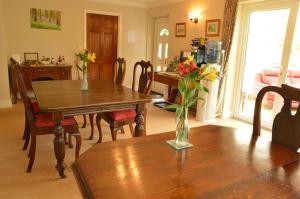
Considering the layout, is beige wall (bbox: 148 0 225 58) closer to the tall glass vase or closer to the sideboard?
the sideboard

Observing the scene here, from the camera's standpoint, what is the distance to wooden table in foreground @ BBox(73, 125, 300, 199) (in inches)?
37.0

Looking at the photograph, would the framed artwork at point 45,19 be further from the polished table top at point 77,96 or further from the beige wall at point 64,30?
the polished table top at point 77,96

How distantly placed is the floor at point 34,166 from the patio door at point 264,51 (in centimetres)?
55

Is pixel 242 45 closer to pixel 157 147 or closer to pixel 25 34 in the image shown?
pixel 157 147

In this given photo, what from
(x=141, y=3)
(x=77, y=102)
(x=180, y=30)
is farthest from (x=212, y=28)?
(x=77, y=102)

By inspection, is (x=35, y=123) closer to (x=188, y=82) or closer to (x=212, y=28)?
(x=188, y=82)

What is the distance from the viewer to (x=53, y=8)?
17.4ft

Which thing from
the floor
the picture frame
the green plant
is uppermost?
the green plant

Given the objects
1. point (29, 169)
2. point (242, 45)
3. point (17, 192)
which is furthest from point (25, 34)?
point (242, 45)

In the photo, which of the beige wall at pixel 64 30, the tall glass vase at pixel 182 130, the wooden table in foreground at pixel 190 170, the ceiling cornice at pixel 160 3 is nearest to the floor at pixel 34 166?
the wooden table in foreground at pixel 190 170

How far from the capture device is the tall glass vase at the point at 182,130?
4.45 feet

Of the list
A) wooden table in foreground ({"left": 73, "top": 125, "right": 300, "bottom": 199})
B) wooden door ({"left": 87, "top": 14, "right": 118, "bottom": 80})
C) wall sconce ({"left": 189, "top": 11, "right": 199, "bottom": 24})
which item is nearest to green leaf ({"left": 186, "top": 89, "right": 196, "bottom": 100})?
wooden table in foreground ({"left": 73, "top": 125, "right": 300, "bottom": 199})

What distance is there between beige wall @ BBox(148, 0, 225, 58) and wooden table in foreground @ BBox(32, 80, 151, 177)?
8.53ft

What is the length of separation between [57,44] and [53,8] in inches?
31.3
